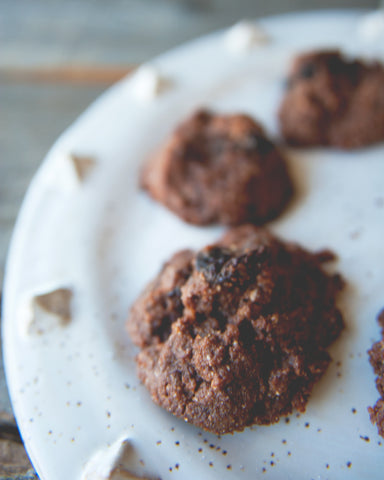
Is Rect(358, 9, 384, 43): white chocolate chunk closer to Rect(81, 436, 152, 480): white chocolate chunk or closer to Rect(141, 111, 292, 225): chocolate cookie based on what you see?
Rect(141, 111, 292, 225): chocolate cookie

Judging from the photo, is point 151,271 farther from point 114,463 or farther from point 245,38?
point 245,38

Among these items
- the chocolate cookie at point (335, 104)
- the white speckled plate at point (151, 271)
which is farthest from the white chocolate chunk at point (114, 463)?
the chocolate cookie at point (335, 104)

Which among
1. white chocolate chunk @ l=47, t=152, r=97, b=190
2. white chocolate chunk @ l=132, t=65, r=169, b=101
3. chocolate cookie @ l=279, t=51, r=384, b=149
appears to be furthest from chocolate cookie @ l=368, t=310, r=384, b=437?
white chocolate chunk @ l=132, t=65, r=169, b=101

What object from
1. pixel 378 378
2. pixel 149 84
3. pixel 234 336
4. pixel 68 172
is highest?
pixel 149 84

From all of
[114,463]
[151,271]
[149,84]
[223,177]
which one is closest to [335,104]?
[223,177]

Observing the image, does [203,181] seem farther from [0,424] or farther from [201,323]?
[0,424]

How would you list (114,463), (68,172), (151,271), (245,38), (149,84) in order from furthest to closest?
1. (245,38)
2. (149,84)
3. (68,172)
4. (151,271)
5. (114,463)
